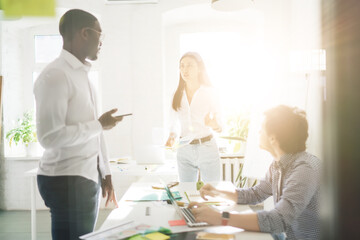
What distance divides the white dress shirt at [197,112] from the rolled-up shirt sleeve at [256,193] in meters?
A: 0.79

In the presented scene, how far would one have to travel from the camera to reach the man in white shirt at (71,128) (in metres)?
1.04

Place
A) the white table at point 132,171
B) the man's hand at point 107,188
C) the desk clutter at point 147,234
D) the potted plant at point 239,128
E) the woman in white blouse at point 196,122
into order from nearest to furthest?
the desk clutter at point 147,234 → the man's hand at point 107,188 → the woman in white blouse at point 196,122 → the white table at point 132,171 → the potted plant at point 239,128

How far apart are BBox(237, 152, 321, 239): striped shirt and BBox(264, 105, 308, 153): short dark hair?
0.13 feet

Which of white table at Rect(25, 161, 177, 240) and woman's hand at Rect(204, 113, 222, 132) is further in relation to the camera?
white table at Rect(25, 161, 177, 240)

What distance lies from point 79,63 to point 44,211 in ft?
8.94

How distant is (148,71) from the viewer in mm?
3264

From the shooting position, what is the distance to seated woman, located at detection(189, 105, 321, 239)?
3.50 ft

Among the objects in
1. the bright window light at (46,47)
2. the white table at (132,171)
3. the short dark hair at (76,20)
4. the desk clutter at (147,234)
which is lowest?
the white table at (132,171)

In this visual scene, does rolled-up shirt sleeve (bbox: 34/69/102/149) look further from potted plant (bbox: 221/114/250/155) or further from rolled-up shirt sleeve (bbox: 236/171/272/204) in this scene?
potted plant (bbox: 221/114/250/155)

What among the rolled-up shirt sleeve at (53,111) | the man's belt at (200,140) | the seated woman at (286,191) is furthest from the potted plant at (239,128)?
the rolled-up shirt sleeve at (53,111)

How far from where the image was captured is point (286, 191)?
1.13 meters

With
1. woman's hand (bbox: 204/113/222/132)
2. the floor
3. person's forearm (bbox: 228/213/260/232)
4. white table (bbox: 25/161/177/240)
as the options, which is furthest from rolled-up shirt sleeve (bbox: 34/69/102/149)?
the floor

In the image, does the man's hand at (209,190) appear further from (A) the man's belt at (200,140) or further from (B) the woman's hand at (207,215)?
(A) the man's belt at (200,140)

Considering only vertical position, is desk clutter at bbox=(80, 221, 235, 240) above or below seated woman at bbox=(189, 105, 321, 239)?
below
